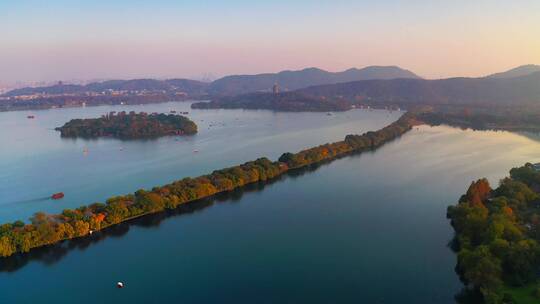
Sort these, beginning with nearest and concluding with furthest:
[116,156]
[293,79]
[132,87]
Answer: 1. [116,156]
2. [132,87]
3. [293,79]

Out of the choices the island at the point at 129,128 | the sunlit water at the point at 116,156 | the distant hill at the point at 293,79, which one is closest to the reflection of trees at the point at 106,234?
the sunlit water at the point at 116,156

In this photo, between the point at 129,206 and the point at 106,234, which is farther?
the point at 129,206

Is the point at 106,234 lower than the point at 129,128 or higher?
lower

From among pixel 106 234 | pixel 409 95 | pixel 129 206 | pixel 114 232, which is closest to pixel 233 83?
pixel 409 95

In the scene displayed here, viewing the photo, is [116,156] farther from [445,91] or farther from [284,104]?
[445,91]

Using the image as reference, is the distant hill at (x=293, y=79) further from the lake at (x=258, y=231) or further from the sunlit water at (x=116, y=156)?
the lake at (x=258, y=231)

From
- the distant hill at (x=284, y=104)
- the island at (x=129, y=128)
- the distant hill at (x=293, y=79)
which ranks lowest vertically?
the island at (x=129, y=128)
